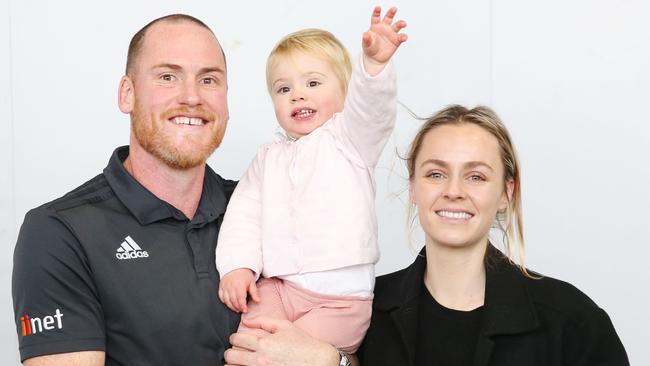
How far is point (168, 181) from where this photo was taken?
249 centimetres

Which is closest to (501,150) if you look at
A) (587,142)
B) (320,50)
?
(320,50)

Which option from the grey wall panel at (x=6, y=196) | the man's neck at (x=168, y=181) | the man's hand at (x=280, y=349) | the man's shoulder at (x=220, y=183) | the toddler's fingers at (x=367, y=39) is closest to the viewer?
the toddler's fingers at (x=367, y=39)

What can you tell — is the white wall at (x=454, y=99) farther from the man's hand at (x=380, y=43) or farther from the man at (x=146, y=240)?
the man's hand at (x=380, y=43)

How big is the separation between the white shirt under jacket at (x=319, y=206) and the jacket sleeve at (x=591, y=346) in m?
0.54

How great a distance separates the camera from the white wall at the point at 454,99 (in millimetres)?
3559

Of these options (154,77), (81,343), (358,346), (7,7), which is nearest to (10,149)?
(7,7)

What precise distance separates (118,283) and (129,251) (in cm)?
9

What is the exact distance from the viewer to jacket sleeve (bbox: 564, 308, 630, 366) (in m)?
2.18

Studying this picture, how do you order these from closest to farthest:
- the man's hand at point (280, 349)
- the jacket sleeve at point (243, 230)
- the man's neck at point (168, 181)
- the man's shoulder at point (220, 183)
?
the man's hand at point (280, 349)
the jacket sleeve at point (243, 230)
the man's neck at point (168, 181)
the man's shoulder at point (220, 183)

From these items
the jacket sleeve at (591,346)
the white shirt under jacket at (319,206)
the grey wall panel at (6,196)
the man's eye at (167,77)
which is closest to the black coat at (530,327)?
the jacket sleeve at (591,346)

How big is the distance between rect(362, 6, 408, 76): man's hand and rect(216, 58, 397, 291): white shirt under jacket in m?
0.06

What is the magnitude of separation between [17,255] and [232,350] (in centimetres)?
59

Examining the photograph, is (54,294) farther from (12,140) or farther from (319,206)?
(12,140)

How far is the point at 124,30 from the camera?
362 cm
